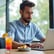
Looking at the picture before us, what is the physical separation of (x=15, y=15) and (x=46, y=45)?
2186 mm

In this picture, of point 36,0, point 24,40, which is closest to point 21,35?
point 24,40

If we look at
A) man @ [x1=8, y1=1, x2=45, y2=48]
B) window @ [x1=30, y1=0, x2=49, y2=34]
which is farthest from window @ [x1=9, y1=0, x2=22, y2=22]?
man @ [x1=8, y1=1, x2=45, y2=48]

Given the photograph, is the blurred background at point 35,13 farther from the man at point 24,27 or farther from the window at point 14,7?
the man at point 24,27

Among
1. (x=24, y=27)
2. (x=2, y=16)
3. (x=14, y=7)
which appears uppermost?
(x=14, y=7)

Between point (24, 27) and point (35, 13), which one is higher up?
point (35, 13)

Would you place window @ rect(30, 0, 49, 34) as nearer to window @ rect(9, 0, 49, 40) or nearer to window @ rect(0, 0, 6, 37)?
window @ rect(9, 0, 49, 40)

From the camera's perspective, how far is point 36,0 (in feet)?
13.6

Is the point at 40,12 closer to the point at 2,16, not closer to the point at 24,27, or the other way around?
the point at 2,16

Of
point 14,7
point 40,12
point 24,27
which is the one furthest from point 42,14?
point 24,27

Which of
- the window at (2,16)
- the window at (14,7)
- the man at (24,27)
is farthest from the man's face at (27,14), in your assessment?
the window at (2,16)

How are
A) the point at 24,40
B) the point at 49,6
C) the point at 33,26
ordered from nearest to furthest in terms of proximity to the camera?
the point at 24,40 < the point at 33,26 < the point at 49,6

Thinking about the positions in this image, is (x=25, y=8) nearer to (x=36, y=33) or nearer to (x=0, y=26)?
(x=36, y=33)

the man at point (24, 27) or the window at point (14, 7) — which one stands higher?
the window at point (14, 7)

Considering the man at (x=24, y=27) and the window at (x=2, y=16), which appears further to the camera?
the window at (x=2, y=16)
